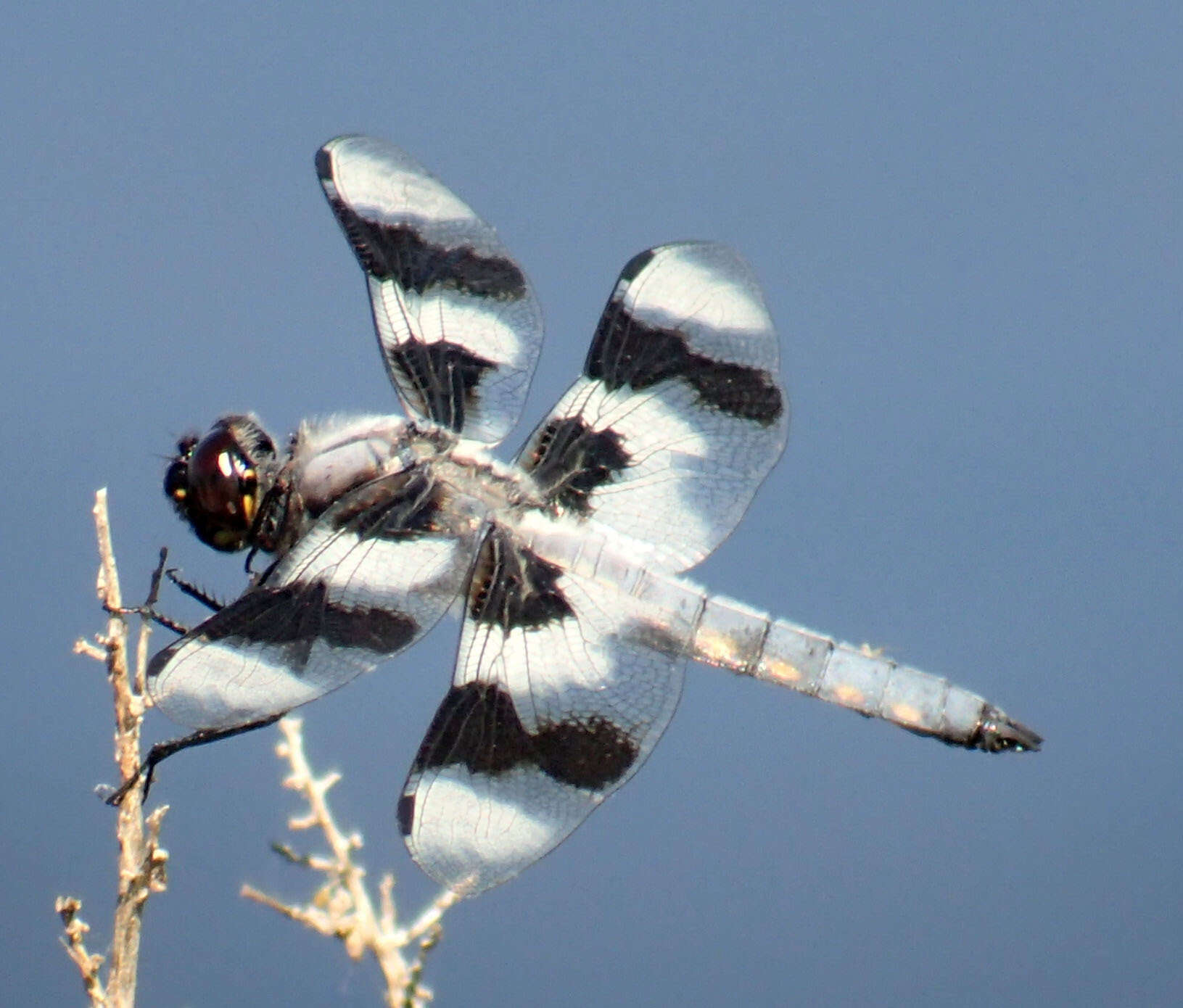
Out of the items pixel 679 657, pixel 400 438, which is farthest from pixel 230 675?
pixel 679 657

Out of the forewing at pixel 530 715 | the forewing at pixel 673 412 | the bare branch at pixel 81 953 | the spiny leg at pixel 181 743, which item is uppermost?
the forewing at pixel 673 412

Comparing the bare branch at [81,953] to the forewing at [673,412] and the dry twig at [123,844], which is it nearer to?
the dry twig at [123,844]

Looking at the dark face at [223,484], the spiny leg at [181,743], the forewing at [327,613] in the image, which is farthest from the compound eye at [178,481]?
the spiny leg at [181,743]

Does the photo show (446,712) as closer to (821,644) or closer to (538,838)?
(538,838)

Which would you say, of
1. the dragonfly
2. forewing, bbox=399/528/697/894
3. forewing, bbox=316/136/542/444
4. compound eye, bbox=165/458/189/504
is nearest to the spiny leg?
the dragonfly

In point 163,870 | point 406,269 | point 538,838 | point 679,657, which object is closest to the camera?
point 163,870

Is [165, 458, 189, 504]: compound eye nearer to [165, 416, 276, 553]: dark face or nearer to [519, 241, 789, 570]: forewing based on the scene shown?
[165, 416, 276, 553]: dark face

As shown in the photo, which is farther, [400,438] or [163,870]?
[400,438]
